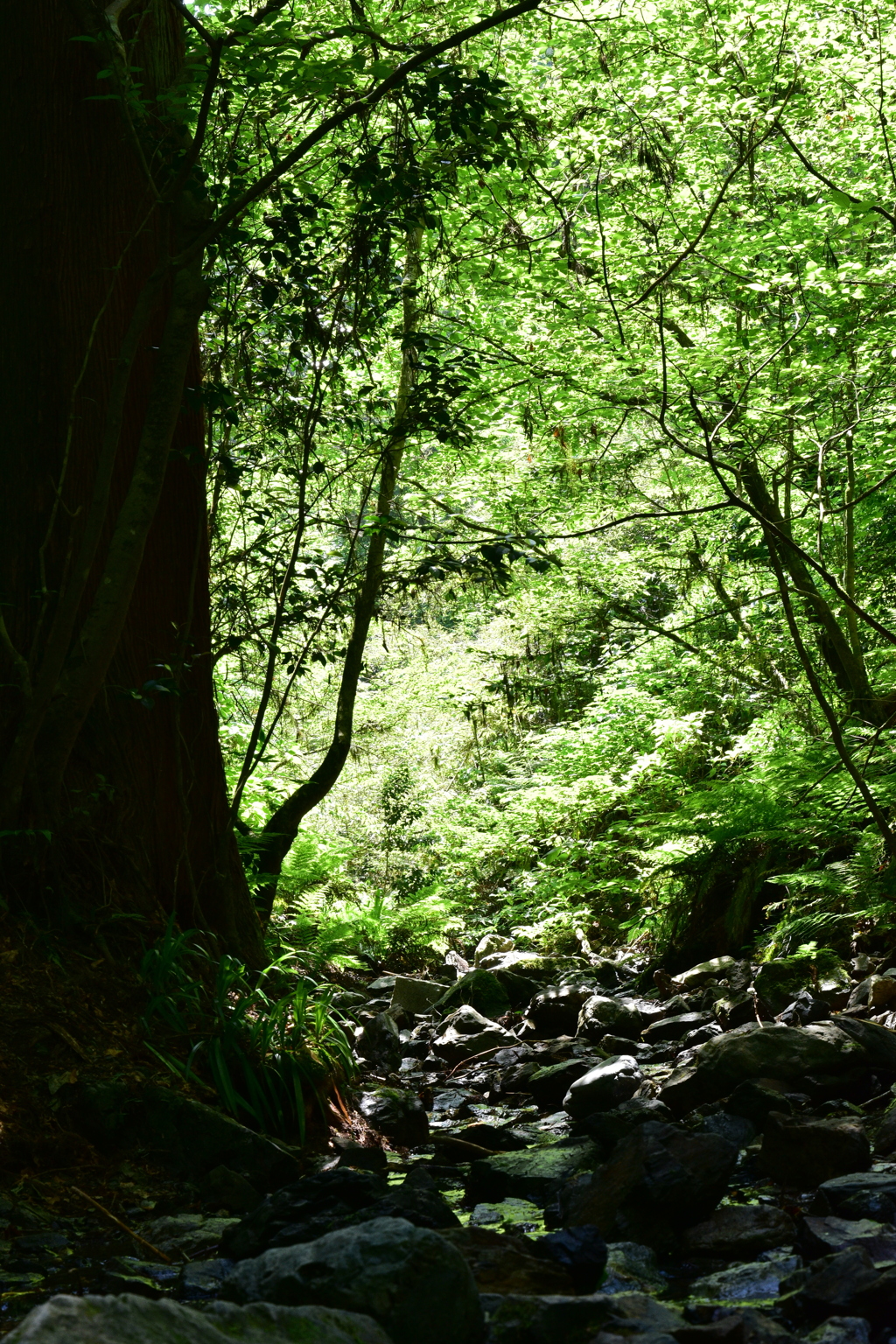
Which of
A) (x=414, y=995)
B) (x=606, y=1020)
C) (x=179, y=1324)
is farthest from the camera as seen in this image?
(x=414, y=995)

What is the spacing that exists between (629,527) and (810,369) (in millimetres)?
6508

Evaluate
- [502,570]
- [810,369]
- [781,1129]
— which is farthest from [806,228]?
[781,1129]

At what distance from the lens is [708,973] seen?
7684mm

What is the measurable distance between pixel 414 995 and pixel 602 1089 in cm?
383

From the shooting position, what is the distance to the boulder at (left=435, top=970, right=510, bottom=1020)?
8031mm

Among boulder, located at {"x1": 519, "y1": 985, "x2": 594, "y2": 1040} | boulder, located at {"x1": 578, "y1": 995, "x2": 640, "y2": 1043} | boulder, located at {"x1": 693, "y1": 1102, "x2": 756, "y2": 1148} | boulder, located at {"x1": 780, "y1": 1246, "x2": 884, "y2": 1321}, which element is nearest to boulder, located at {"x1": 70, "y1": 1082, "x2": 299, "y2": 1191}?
boulder, located at {"x1": 693, "y1": 1102, "x2": 756, "y2": 1148}

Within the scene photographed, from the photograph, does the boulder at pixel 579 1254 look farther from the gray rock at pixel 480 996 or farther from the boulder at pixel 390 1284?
the gray rock at pixel 480 996

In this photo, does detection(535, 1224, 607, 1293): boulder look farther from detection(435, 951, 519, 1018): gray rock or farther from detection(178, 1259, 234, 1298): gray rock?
detection(435, 951, 519, 1018): gray rock

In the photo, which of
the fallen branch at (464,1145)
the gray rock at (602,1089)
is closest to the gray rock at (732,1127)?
the gray rock at (602,1089)

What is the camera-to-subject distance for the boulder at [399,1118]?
4758 mm

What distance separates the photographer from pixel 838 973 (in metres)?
6.30

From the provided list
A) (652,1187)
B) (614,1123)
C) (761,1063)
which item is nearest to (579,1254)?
(652,1187)

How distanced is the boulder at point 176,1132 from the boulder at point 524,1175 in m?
0.66

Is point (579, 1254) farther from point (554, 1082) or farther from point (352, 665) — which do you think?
point (352, 665)
